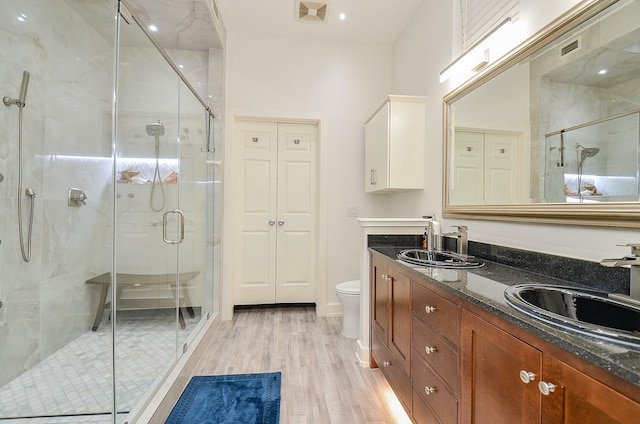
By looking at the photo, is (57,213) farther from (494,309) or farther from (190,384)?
(494,309)

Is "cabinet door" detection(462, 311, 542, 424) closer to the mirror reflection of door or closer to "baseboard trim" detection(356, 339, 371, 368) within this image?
the mirror reflection of door

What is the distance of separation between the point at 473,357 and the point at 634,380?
52cm

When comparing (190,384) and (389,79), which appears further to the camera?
(389,79)

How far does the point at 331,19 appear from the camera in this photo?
110 inches

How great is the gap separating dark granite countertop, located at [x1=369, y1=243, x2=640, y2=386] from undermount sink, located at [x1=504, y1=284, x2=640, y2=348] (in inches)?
0.8

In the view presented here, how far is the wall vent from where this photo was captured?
116cm

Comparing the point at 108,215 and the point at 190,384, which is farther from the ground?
the point at 108,215

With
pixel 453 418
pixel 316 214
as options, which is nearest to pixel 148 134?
pixel 316 214

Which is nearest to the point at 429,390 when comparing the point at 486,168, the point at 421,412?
the point at 421,412

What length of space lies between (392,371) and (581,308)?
1052 mm

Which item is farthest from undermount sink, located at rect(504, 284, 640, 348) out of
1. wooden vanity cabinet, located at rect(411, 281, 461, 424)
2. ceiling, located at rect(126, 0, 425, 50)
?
ceiling, located at rect(126, 0, 425, 50)

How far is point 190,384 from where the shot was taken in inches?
73.4

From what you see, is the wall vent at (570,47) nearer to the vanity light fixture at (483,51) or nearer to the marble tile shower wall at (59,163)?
the vanity light fixture at (483,51)

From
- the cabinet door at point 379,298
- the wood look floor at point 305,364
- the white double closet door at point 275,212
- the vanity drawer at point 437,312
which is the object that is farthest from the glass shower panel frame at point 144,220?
the vanity drawer at point 437,312
